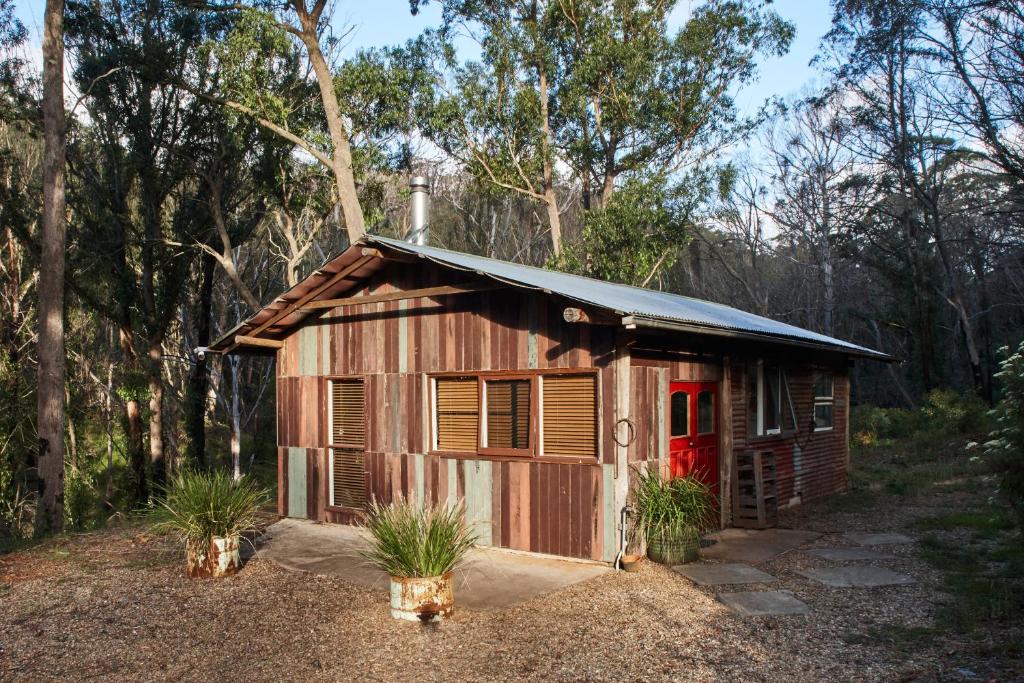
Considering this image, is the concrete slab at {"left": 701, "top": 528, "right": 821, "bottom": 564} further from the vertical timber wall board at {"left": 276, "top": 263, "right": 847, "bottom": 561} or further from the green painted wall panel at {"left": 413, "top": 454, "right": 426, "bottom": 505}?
the green painted wall panel at {"left": 413, "top": 454, "right": 426, "bottom": 505}

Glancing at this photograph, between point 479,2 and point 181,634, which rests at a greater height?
point 479,2

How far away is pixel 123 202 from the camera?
17469mm

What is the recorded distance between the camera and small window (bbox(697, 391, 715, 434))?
376 inches

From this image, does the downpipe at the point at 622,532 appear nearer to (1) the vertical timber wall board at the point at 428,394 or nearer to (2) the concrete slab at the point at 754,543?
(1) the vertical timber wall board at the point at 428,394

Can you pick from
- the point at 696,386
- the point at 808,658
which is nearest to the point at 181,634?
the point at 808,658

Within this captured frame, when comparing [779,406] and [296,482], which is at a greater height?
[779,406]

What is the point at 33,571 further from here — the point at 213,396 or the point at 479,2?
the point at 479,2

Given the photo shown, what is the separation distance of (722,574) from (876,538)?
9.40ft

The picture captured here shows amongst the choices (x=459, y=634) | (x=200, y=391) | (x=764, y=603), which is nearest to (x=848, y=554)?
(x=764, y=603)

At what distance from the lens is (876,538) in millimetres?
9352

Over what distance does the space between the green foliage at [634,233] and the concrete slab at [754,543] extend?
11.7m

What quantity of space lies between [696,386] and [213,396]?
60.3 ft

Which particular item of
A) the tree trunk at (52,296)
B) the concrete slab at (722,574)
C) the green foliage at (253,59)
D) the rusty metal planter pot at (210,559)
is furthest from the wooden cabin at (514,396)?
the green foliage at (253,59)

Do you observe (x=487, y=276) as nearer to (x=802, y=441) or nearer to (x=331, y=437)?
(x=331, y=437)
